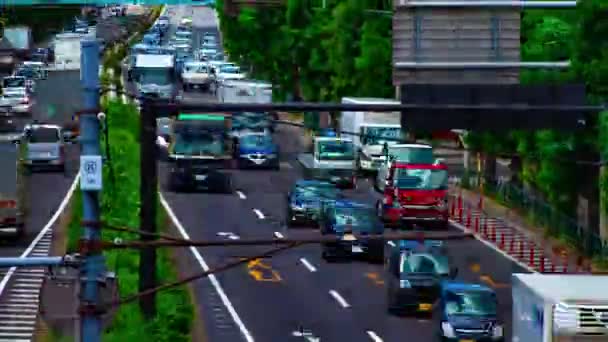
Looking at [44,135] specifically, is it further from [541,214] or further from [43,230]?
[541,214]

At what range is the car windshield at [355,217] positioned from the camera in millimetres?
47963

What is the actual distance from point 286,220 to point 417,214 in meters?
4.61

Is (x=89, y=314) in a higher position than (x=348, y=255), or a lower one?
higher

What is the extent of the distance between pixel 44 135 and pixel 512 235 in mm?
22713

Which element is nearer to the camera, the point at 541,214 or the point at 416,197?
the point at 541,214

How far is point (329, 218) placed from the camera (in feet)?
161

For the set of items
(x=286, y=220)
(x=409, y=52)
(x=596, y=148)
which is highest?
(x=409, y=52)

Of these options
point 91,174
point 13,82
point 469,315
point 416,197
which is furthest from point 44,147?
point 91,174

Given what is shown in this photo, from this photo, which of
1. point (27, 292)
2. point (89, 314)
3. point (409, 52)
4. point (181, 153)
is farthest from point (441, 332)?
point (181, 153)

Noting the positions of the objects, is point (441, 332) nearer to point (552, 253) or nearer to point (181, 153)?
point (552, 253)

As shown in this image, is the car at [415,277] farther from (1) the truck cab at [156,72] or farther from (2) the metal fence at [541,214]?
(1) the truck cab at [156,72]

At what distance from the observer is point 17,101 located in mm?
84125

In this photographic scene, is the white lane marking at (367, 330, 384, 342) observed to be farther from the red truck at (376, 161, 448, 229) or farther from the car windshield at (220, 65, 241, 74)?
the car windshield at (220, 65, 241, 74)

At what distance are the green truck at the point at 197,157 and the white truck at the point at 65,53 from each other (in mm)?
9613
